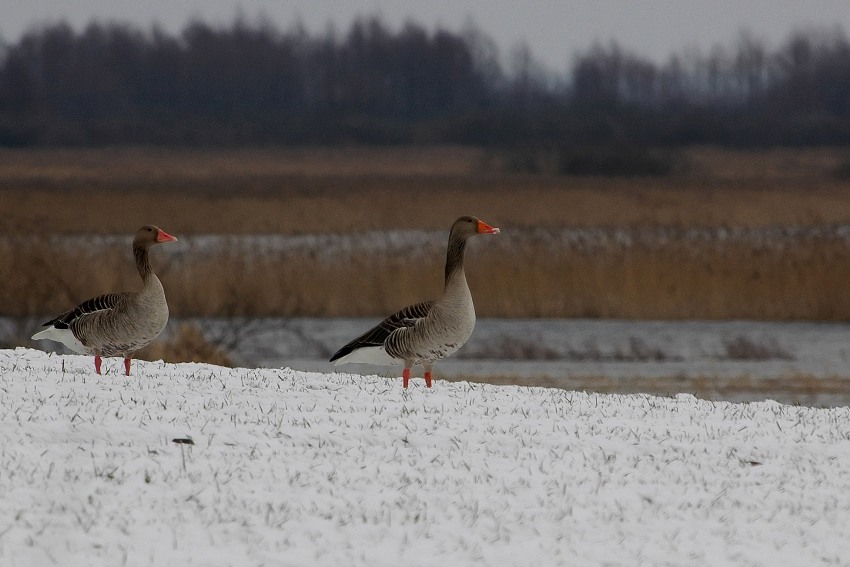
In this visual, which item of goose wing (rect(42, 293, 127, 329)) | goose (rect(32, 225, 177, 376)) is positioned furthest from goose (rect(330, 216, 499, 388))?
goose wing (rect(42, 293, 127, 329))

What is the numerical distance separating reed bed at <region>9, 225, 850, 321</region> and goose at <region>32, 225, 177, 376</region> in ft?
35.0

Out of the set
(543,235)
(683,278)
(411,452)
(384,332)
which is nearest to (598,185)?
(543,235)

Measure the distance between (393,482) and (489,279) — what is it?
17.0 meters

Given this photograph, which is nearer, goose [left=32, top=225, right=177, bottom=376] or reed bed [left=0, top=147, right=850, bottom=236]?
goose [left=32, top=225, right=177, bottom=376]

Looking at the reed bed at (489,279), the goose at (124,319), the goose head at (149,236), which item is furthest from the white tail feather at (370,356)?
the reed bed at (489,279)

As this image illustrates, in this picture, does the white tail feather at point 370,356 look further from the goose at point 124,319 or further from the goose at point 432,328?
the goose at point 124,319

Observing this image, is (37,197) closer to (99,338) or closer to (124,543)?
(99,338)

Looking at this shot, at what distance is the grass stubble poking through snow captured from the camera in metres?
6.53

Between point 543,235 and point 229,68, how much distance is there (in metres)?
25.1

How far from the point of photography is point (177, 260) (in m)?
25.6

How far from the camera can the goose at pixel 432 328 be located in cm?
1019

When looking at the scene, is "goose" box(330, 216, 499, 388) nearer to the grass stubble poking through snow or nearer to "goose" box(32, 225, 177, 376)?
the grass stubble poking through snow

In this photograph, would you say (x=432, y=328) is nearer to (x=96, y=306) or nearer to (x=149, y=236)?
(x=149, y=236)

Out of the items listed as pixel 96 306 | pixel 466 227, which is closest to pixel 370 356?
pixel 466 227
